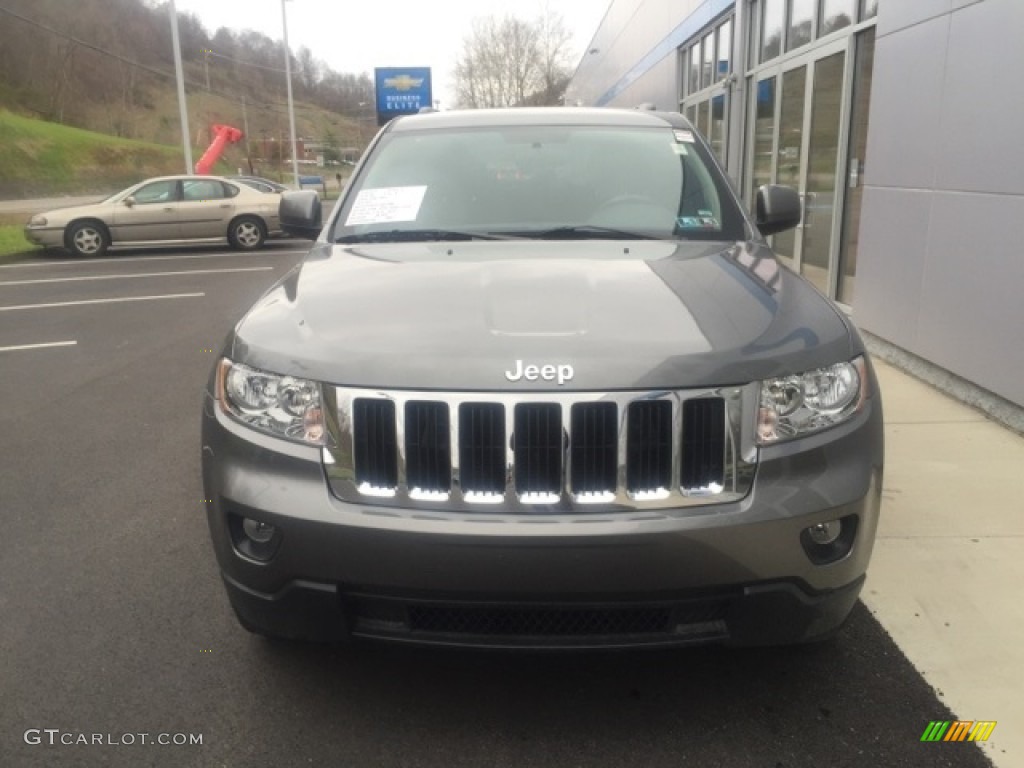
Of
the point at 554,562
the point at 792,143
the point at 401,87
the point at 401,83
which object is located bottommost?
the point at 554,562

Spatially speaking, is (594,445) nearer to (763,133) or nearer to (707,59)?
(763,133)

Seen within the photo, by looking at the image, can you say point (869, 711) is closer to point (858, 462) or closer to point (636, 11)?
point (858, 462)

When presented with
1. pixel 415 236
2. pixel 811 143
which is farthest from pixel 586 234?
pixel 811 143

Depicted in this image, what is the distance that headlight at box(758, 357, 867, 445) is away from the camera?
234 centimetres

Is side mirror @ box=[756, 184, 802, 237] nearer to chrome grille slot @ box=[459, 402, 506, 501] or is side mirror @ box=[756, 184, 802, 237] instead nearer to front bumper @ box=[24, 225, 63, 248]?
chrome grille slot @ box=[459, 402, 506, 501]

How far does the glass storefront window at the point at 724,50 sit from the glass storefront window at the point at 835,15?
14.3 ft

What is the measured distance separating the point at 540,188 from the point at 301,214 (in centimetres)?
118

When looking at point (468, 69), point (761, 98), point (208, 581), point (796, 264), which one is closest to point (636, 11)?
point (761, 98)

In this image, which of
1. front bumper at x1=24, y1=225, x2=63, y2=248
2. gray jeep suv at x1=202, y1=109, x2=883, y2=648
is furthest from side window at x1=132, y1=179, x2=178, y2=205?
gray jeep suv at x1=202, y1=109, x2=883, y2=648

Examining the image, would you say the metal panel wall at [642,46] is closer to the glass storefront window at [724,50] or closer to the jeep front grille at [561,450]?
the glass storefront window at [724,50]

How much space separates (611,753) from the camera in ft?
8.03

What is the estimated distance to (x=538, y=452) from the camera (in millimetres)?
2273

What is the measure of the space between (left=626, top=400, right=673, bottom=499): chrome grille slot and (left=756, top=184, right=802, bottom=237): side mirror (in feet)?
6.38

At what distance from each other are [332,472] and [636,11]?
23015 millimetres
